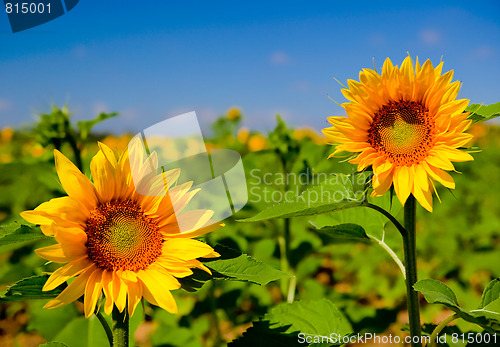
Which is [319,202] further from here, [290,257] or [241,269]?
[290,257]

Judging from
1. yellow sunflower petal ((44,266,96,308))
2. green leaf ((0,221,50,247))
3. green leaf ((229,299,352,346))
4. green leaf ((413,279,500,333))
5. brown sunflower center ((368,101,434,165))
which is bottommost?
green leaf ((229,299,352,346))

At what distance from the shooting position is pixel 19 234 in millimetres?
995

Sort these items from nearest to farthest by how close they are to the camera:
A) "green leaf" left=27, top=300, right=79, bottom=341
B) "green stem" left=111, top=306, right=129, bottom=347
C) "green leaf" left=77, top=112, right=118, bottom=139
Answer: "green stem" left=111, top=306, right=129, bottom=347 < "green leaf" left=27, top=300, right=79, bottom=341 < "green leaf" left=77, top=112, right=118, bottom=139

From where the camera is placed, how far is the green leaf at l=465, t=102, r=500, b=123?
1.15 meters

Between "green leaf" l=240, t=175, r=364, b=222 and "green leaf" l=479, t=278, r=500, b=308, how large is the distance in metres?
0.42

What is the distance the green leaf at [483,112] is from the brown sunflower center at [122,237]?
86 cm

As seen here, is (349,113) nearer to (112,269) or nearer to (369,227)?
(369,227)

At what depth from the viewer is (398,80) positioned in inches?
49.8

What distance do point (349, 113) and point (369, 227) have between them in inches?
17.7

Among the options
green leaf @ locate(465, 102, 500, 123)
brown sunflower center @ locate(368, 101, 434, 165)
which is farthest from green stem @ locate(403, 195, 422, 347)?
green leaf @ locate(465, 102, 500, 123)

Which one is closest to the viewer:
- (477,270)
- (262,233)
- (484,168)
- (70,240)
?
(70,240)

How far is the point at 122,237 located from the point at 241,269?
299mm

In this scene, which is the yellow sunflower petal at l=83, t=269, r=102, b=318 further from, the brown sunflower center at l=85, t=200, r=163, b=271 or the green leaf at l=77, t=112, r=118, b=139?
the green leaf at l=77, t=112, r=118, b=139

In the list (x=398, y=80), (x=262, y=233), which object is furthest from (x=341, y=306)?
(x=398, y=80)
